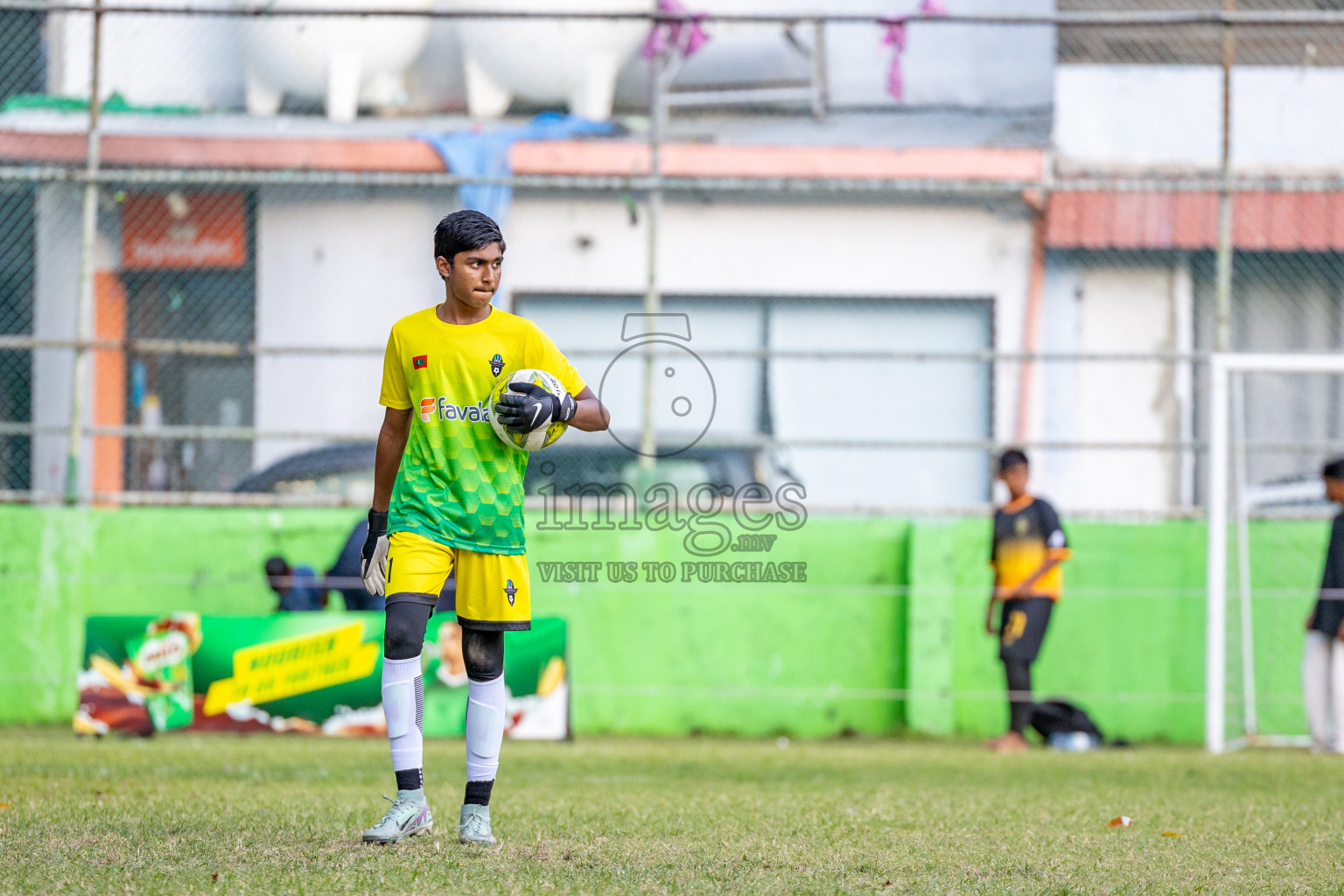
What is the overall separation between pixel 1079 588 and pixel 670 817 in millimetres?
6047

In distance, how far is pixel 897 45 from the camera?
13961 mm

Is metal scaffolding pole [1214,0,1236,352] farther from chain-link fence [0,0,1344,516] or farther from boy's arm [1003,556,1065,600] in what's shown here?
boy's arm [1003,556,1065,600]

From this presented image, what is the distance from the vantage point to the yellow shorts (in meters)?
4.56

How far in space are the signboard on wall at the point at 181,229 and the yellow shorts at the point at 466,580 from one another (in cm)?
781

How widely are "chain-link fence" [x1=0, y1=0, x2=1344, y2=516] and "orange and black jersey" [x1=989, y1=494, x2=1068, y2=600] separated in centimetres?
57

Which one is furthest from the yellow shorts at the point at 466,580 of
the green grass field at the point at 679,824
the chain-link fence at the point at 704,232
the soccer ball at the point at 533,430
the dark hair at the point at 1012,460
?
the chain-link fence at the point at 704,232

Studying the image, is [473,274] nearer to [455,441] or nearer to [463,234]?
[463,234]

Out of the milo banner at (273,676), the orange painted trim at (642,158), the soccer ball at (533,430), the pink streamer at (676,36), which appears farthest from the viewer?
the orange painted trim at (642,158)

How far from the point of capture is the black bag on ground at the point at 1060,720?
1018 cm

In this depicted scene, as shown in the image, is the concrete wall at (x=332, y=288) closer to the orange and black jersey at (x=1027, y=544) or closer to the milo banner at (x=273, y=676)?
the milo banner at (x=273, y=676)

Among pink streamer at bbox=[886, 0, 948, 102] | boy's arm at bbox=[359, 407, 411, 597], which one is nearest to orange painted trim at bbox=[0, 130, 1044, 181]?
pink streamer at bbox=[886, 0, 948, 102]

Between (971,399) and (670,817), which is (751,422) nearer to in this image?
(971,399)

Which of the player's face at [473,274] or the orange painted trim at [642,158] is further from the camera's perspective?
the orange painted trim at [642,158]

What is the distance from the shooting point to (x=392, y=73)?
45.5 feet
